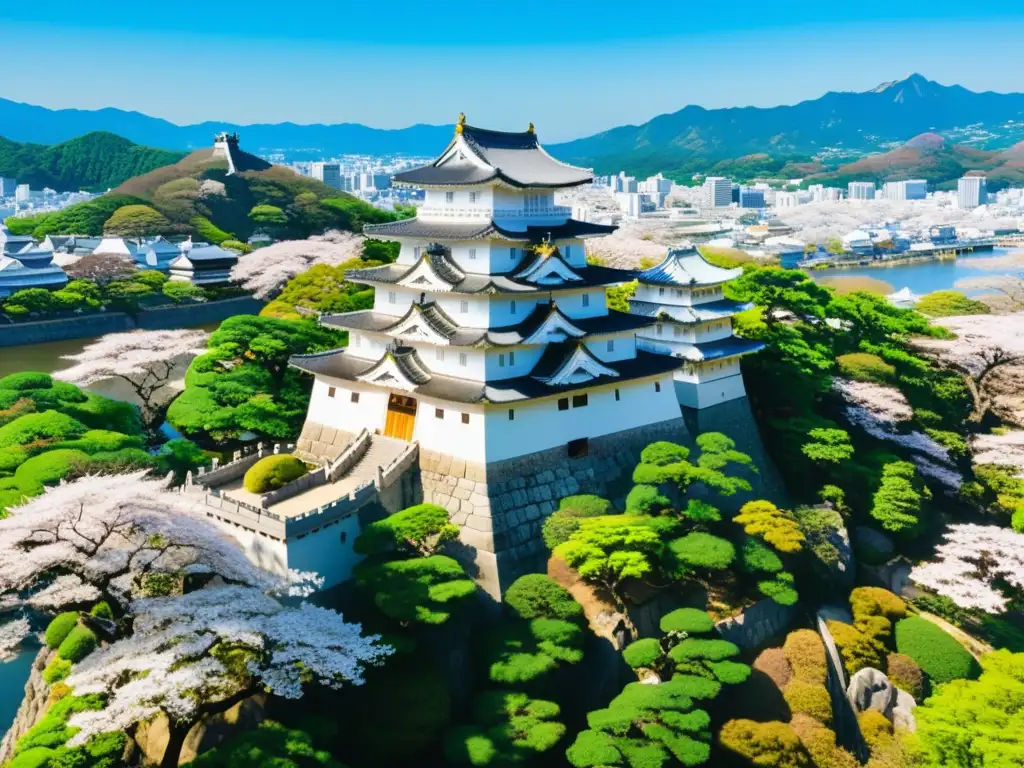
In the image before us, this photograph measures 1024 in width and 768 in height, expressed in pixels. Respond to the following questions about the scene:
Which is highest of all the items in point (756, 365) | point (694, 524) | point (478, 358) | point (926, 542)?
point (478, 358)

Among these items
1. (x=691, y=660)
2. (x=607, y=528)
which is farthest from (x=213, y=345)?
(x=691, y=660)

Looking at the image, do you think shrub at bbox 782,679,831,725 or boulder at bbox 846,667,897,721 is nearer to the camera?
shrub at bbox 782,679,831,725

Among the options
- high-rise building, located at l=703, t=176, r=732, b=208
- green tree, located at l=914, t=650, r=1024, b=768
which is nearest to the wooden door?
green tree, located at l=914, t=650, r=1024, b=768

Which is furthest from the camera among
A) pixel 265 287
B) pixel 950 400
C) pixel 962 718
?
pixel 265 287

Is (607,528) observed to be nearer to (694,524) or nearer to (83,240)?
(694,524)

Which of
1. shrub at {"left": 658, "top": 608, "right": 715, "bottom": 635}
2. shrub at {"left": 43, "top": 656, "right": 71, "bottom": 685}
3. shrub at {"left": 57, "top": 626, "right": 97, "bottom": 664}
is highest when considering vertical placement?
shrub at {"left": 57, "top": 626, "right": 97, "bottom": 664}

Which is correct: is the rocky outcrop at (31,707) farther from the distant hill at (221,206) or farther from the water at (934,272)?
the water at (934,272)

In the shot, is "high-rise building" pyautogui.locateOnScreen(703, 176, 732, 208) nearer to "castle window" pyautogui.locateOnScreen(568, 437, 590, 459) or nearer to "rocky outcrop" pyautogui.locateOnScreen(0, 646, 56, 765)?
"castle window" pyautogui.locateOnScreen(568, 437, 590, 459)

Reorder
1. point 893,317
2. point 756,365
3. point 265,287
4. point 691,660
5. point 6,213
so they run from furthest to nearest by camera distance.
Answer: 1. point 6,213
2. point 265,287
3. point 893,317
4. point 756,365
5. point 691,660
